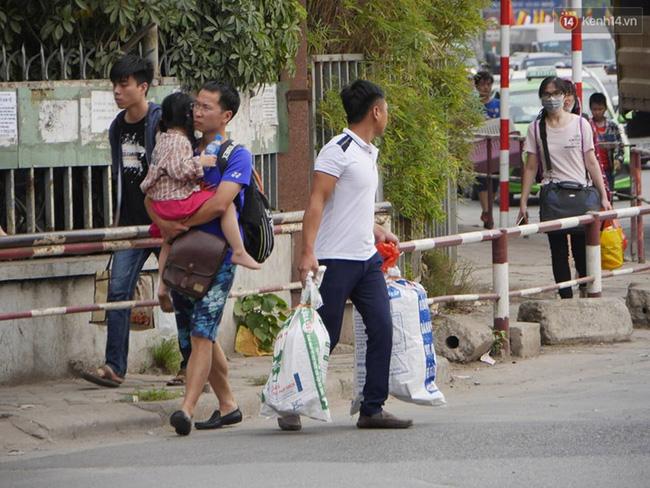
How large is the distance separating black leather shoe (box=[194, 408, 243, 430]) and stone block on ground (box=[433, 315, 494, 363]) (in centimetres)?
243

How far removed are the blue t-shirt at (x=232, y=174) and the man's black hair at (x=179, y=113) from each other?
0.34m

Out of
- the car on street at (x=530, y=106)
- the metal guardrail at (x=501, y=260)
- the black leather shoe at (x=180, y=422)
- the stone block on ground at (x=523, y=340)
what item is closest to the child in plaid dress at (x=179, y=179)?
the black leather shoe at (x=180, y=422)

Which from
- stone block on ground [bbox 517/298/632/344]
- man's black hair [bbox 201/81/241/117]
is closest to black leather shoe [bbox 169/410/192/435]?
man's black hair [bbox 201/81/241/117]

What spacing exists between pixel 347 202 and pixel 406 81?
4232 millimetres

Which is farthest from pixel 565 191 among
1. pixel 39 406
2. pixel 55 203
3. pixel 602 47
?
pixel 602 47

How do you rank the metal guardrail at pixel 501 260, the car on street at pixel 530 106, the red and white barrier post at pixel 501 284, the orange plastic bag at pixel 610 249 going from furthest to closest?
the car on street at pixel 530 106 < the orange plastic bag at pixel 610 249 < the red and white barrier post at pixel 501 284 < the metal guardrail at pixel 501 260

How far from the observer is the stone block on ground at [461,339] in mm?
9945

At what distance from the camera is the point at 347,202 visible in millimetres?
7457

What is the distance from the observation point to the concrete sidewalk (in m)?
7.64

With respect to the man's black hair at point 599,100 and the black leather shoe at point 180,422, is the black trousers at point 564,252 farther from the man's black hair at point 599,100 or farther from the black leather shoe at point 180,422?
the man's black hair at point 599,100

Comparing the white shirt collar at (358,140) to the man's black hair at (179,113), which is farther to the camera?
the man's black hair at (179,113)

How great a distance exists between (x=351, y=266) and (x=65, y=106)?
2.48 meters

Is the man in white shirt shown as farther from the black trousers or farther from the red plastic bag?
the black trousers

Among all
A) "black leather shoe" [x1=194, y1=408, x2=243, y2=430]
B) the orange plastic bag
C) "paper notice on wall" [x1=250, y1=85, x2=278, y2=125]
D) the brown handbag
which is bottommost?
"black leather shoe" [x1=194, y1=408, x2=243, y2=430]
